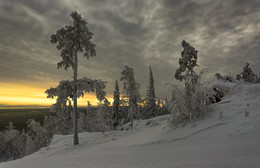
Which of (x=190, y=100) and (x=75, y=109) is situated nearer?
(x=190, y=100)

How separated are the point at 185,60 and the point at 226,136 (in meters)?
19.9

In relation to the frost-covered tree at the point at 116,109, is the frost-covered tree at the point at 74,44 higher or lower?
higher

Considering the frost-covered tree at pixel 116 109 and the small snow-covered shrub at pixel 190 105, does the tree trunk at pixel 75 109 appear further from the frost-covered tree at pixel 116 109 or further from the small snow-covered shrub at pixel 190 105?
the frost-covered tree at pixel 116 109

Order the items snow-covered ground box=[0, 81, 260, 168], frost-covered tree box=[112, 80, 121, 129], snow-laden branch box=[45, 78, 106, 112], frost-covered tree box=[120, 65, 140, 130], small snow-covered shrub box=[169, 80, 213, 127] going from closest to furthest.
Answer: snow-covered ground box=[0, 81, 260, 168]
small snow-covered shrub box=[169, 80, 213, 127]
snow-laden branch box=[45, 78, 106, 112]
frost-covered tree box=[120, 65, 140, 130]
frost-covered tree box=[112, 80, 121, 129]

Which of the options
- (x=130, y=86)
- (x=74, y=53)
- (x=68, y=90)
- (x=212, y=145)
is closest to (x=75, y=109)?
(x=68, y=90)

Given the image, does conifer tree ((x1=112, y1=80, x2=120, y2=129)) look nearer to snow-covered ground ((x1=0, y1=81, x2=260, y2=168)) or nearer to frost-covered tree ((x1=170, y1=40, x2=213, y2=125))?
frost-covered tree ((x1=170, y1=40, x2=213, y2=125))

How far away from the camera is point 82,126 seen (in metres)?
36.3

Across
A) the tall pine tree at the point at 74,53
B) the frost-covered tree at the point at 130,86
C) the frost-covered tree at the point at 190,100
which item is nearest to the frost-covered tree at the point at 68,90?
the tall pine tree at the point at 74,53

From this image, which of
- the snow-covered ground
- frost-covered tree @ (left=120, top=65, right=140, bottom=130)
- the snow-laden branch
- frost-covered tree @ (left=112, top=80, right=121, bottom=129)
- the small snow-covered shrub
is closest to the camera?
the snow-covered ground

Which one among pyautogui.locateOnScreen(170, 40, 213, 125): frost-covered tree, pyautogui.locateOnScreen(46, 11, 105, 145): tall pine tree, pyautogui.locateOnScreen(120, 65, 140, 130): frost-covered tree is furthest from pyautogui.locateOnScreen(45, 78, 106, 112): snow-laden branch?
pyautogui.locateOnScreen(120, 65, 140, 130): frost-covered tree

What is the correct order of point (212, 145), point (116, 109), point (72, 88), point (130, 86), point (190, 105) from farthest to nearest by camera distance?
point (116, 109) < point (130, 86) < point (72, 88) < point (190, 105) < point (212, 145)

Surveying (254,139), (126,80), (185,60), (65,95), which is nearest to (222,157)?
(254,139)

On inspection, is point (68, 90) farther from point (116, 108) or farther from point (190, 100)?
point (116, 108)

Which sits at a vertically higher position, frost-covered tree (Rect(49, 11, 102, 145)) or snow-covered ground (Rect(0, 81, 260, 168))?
frost-covered tree (Rect(49, 11, 102, 145))
